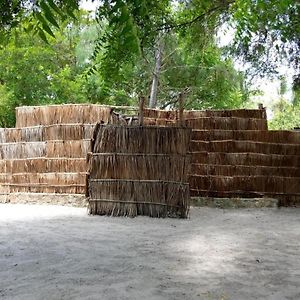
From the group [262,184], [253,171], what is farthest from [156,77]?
[262,184]

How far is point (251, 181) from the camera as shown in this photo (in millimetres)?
8984

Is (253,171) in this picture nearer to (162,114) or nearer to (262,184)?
(262,184)

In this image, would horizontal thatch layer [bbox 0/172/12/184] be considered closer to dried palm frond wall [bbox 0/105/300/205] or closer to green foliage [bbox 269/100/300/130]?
dried palm frond wall [bbox 0/105/300/205]

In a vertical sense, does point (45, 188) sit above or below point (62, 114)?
below

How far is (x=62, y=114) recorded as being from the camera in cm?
902

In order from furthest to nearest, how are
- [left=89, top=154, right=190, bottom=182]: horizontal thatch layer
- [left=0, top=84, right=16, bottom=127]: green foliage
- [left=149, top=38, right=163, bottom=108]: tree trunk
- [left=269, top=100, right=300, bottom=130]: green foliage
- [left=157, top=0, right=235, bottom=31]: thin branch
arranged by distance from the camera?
[left=269, top=100, right=300, bottom=130]: green foliage, [left=0, top=84, right=16, bottom=127]: green foliage, [left=149, top=38, right=163, bottom=108]: tree trunk, [left=89, top=154, right=190, bottom=182]: horizontal thatch layer, [left=157, top=0, right=235, bottom=31]: thin branch

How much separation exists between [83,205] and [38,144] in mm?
1587

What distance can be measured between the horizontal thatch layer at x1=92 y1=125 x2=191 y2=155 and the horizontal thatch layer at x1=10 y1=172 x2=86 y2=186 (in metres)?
1.67

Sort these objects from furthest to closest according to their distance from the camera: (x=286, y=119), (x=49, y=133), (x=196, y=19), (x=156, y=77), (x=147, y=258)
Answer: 1. (x=286, y=119)
2. (x=156, y=77)
3. (x=49, y=133)
4. (x=196, y=19)
5. (x=147, y=258)

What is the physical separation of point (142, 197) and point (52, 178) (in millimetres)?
2596

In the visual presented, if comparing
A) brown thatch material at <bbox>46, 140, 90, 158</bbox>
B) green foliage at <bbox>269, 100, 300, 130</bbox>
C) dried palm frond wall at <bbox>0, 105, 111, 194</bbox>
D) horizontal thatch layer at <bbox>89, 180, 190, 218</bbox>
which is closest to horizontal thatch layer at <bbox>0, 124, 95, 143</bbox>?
dried palm frond wall at <bbox>0, 105, 111, 194</bbox>

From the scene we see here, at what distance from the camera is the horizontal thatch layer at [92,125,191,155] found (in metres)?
7.10

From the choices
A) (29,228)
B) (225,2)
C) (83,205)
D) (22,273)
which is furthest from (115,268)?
(83,205)

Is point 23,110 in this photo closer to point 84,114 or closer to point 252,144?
point 84,114
